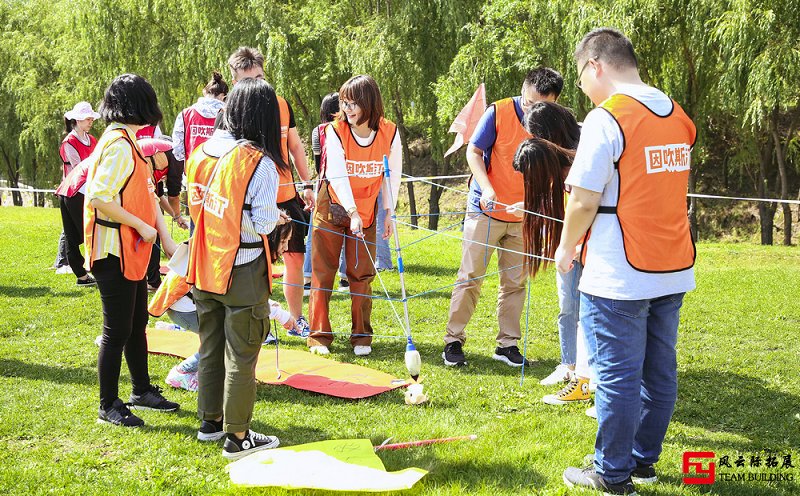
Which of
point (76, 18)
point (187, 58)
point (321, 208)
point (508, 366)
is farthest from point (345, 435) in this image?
point (76, 18)

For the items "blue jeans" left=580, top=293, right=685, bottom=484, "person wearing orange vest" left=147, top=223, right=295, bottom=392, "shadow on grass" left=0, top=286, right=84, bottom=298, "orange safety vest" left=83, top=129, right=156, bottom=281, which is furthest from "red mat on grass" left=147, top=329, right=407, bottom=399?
"shadow on grass" left=0, top=286, right=84, bottom=298

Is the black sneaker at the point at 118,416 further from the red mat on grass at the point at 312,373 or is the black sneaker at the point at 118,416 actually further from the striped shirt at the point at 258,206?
the striped shirt at the point at 258,206

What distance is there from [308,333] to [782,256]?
9239 millimetres

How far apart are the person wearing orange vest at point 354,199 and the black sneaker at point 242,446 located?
81.4 inches

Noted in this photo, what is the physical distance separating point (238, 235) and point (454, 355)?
2.53 meters

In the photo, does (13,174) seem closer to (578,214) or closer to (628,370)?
(578,214)

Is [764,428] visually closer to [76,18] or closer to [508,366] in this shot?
[508,366]

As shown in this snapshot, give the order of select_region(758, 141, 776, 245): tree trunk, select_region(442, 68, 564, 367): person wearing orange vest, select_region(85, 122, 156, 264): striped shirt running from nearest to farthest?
select_region(85, 122, 156, 264): striped shirt < select_region(442, 68, 564, 367): person wearing orange vest < select_region(758, 141, 776, 245): tree trunk

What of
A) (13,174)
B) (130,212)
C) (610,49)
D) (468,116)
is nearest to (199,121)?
(130,212)

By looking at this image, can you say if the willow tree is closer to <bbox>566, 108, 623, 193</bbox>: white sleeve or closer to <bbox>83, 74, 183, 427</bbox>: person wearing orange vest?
<bbox>566, 108, 623, 193</bbox>: white sleeve

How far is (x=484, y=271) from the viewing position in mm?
5914

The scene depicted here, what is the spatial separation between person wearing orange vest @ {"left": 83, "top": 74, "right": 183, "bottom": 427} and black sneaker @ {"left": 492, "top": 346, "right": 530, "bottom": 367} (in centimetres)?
272

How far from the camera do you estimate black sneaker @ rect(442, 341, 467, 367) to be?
586cm

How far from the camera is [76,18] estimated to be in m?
23.0
